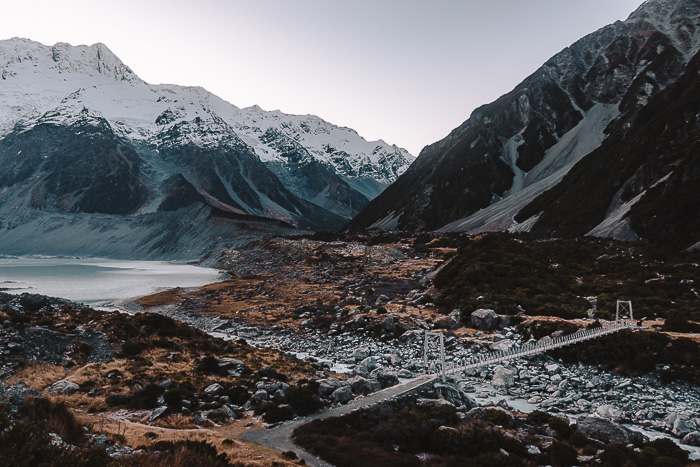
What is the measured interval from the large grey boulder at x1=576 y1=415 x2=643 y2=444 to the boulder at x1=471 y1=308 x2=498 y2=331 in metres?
17.1

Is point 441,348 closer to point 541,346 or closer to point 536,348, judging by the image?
point 536,348

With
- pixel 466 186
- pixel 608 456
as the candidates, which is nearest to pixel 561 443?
pixel 608 456

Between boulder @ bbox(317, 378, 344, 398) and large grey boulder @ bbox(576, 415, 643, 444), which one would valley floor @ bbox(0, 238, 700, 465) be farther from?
large grey boulder @ bbox(576, 415, 643, 444)

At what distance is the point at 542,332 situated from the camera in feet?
104

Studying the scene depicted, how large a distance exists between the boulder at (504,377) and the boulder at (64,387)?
2528cm

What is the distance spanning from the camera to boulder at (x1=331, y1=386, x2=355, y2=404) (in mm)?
22034

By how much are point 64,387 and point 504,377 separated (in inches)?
1038

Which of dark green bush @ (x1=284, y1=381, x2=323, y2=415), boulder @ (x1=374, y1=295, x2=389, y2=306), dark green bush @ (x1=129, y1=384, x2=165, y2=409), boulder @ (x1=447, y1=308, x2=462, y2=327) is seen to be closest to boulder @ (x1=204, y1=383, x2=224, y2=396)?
dark green bush @ (x1=129, y1=384, x2=165, y2=409)

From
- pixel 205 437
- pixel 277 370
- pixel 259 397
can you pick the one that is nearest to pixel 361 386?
pixel 259 397

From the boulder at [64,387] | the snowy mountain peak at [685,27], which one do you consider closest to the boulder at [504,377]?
the boulder at [64,387]

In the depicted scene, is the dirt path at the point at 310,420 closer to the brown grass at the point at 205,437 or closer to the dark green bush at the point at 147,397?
the brown grass at the point at 205,437

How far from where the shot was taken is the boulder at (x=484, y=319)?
117ft

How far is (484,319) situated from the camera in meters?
36.1

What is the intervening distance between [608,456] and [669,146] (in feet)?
322
